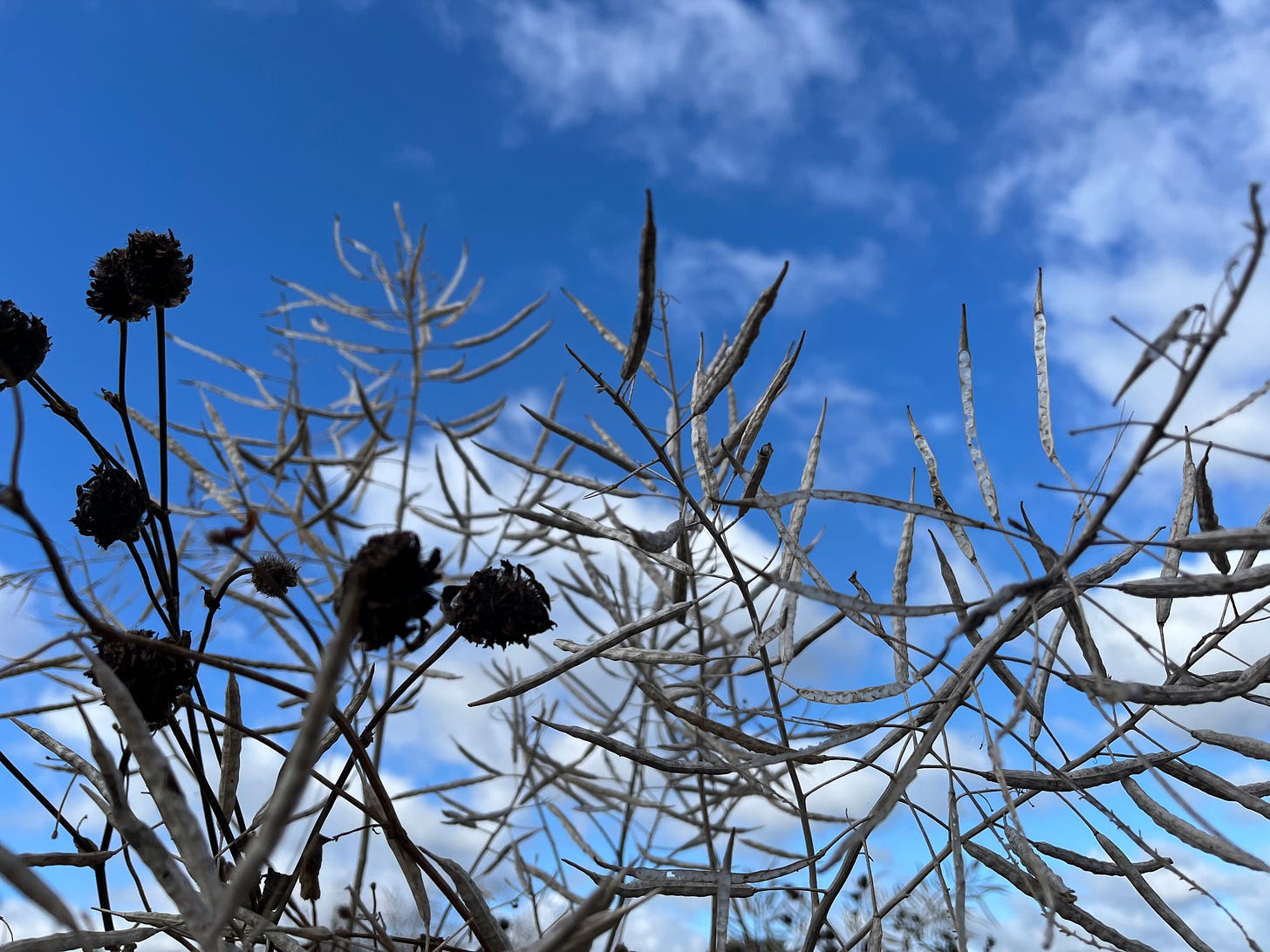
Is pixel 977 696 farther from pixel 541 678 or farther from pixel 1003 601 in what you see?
pixel 541 678

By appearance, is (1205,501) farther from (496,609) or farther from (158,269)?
(158,269)

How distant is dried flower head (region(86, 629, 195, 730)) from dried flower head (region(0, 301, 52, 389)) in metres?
0.23

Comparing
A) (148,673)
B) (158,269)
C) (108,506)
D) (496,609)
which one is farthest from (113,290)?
(496,609)

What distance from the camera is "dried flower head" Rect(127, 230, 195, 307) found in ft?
2.56

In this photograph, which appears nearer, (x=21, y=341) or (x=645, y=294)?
(x=645, y=294)

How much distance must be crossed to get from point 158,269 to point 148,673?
35 cm

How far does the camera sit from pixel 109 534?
0.76 meters

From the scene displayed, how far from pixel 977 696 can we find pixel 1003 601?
18cm

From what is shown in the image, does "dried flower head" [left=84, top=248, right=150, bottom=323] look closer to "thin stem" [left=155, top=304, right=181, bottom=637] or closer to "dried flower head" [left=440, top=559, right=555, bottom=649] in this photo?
"thin stem" [left=155, top=304, right=181, bottom=637]

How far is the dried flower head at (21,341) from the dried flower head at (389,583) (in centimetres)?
43

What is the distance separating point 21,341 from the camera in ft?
2.34

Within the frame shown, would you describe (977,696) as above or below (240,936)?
above

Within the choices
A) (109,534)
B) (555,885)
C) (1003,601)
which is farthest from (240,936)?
(555,885)

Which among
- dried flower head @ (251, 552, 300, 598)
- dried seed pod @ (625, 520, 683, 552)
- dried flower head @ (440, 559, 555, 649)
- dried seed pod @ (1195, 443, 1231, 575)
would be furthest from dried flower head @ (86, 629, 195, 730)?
dried seed pod @ (1195, 443, 1231, 575)
